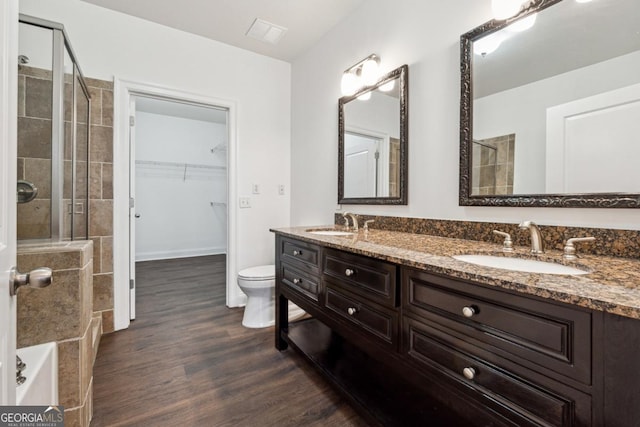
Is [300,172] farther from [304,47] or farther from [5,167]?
[5,167]

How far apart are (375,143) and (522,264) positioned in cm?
122

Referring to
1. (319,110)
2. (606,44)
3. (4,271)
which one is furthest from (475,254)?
(319,110)

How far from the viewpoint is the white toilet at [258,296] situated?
2.24 meters

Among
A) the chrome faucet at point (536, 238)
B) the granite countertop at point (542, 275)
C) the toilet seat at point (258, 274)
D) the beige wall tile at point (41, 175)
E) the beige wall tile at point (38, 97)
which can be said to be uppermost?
the beige wall tile at point (38, 97)

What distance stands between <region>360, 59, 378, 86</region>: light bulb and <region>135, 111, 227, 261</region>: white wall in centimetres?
350

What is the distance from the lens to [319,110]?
8.41 feet

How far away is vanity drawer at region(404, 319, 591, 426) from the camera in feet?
2.10

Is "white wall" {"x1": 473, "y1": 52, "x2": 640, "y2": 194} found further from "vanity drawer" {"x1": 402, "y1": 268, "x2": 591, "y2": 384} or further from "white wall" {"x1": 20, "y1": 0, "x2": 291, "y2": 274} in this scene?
"white wall" {"x1": 20, "y1": 0, "x2": 291, "y2": 274}

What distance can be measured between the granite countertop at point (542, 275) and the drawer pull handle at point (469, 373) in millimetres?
270

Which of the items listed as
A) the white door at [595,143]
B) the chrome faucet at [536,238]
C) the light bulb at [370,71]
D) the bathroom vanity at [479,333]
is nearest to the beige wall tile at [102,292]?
the bathroom vanity at [479,333]

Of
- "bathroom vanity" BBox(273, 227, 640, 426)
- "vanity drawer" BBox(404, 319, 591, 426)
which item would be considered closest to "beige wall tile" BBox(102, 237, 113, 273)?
"bathroom vanity" BBox(273, 227, 640, 426)

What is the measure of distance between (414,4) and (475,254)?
5.05 ft

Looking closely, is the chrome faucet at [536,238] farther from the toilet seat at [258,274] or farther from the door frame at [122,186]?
the door frame at [122,186]

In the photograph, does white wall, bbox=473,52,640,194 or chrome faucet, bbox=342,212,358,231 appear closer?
white wall, bbox=473,52,640,194
